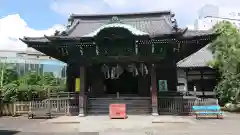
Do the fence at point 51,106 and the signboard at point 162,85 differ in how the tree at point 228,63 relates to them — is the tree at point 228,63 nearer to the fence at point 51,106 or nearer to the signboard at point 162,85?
the signboard at point 162,85

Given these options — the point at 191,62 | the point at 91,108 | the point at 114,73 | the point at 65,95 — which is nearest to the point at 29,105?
the point at 65,95

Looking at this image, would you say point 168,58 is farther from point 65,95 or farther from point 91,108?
point 65,95

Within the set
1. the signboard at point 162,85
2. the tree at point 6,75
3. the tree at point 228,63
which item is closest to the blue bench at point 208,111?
the signboard at point 162,85

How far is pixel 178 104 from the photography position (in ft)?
64.3

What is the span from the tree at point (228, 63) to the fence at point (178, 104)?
16.7ft

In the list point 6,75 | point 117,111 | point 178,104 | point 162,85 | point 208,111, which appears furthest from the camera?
point 6,75

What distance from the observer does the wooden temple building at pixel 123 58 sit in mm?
18734

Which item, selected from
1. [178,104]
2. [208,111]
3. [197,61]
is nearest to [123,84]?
[178,104]

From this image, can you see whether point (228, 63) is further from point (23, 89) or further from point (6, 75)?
point (6, 75)

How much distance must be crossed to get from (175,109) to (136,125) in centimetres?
543

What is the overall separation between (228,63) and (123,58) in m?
10.0

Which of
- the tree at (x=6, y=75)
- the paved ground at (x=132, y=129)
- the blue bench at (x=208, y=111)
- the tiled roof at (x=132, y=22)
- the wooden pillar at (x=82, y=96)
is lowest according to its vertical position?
the paved ground at (x=132, y=129)

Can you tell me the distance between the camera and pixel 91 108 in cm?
2017

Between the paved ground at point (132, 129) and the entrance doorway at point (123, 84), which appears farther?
the entrance doorway at point (123, 84)
